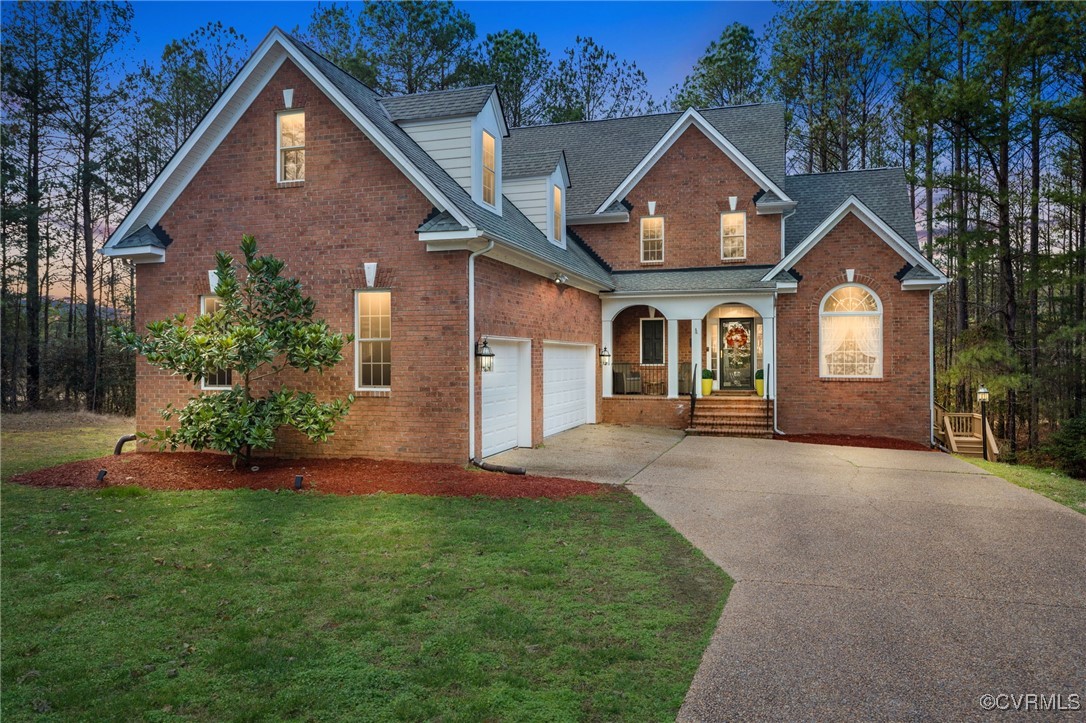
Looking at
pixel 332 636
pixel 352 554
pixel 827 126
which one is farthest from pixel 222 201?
pixel 827 126

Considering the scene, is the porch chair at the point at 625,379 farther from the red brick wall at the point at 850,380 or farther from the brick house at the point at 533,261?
the red brick wall at the point at 850,380

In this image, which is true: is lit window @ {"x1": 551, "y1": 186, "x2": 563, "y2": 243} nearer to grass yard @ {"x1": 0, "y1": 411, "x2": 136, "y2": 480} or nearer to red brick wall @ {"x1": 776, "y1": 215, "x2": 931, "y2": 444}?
red brick wall @ {"x1": 776, "y1": 215, "x2": 931, "y2": 444}

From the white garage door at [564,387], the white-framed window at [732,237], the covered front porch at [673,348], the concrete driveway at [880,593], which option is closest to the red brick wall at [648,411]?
the covered front porch at [673,348]

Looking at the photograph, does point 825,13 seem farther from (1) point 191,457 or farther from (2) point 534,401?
(1) point 191,457

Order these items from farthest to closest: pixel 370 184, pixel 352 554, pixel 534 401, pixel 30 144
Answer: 1. pixel 30 144
2. pixel 534 401
3. pixel 370 184
4. pixel 352 554

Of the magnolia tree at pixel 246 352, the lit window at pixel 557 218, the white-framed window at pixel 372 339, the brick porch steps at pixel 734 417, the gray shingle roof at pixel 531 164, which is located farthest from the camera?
the brick porch steps at pixel 734 417

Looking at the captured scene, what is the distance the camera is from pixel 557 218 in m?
17.0

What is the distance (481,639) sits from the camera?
4684 millimetres

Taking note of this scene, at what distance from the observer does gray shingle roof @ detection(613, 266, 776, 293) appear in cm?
1800

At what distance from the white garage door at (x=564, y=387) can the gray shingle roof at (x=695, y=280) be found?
236 cm

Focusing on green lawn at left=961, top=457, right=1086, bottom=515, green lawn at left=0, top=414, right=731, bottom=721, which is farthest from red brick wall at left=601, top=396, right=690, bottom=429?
green lawn at left=0, top=414, right=731, bottom=721

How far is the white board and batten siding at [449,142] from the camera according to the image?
42.3 feet

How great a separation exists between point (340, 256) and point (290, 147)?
228 cm

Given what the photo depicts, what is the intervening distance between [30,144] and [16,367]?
7639mm
